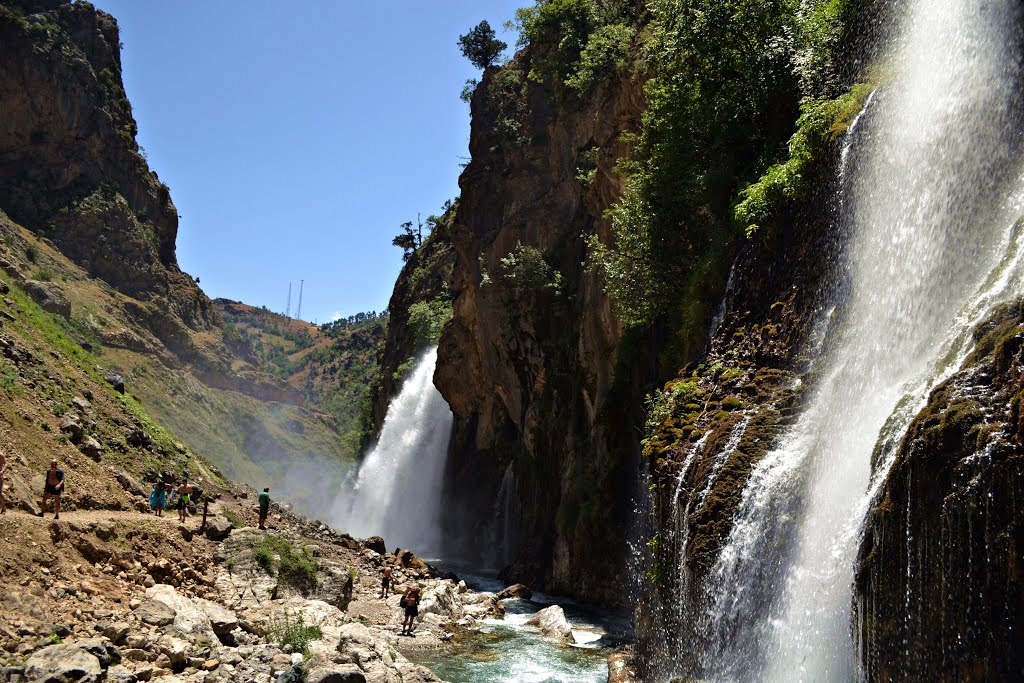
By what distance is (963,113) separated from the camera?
37.8 feet

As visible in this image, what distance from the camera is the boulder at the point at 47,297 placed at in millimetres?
45147

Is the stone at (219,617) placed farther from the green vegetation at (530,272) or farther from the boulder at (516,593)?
the green vegetation at (530,272)

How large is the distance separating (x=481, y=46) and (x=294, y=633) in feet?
167

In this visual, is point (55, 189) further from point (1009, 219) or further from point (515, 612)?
point (1009, 219)

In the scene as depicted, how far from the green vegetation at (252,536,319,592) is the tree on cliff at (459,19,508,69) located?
4505cm

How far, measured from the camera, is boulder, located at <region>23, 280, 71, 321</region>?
45147 mm

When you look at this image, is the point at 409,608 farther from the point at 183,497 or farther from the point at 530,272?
the point at 530,272

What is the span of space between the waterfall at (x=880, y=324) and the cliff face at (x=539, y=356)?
11.7 m

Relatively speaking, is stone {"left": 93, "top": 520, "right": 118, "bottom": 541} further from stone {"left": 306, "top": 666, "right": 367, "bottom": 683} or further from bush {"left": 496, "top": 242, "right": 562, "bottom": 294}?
bush {"left": 496, "top": 242, "right": 562, "bottom": 294}

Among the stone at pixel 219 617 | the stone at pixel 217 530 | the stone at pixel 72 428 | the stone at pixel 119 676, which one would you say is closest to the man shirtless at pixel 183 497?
the stone at pixel 217 530

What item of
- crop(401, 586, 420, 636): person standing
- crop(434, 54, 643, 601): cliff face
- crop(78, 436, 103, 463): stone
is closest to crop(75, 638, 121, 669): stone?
crop(401, 586, 420, 636): person standing

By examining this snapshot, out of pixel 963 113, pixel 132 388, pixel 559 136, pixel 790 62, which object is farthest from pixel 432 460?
pixel 963 113

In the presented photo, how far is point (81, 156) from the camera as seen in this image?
7575 centimetres

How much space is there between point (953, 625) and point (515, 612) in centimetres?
1738
